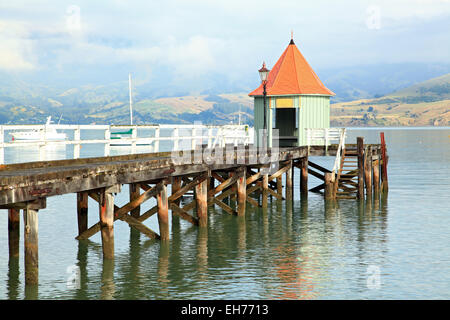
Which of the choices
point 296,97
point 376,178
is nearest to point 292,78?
point 296,97

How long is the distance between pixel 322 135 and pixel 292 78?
3488mm

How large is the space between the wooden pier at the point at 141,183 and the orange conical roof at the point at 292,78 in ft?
9.93

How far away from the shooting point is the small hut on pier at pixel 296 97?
32.6 m

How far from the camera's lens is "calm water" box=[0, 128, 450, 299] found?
15477 mm

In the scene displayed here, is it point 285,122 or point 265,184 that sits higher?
point 285,122

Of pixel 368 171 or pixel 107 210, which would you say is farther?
pixel 368 171

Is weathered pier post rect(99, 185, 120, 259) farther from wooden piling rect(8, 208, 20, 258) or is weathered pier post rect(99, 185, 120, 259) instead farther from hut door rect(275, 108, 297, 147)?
hut door rect(275, 108, 297, 147)

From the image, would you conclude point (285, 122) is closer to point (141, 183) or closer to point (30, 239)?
point (141, 183)

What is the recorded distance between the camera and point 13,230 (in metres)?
17.5

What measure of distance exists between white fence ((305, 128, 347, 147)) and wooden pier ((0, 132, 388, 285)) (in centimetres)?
41

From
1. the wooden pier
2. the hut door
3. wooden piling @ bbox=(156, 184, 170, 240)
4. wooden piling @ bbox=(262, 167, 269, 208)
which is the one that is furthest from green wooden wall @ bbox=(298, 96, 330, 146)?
wooden piling @ bbox=(156, 184, 170, 240)

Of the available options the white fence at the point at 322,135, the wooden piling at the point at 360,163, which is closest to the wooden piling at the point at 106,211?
the white fence at the point at 322,135
